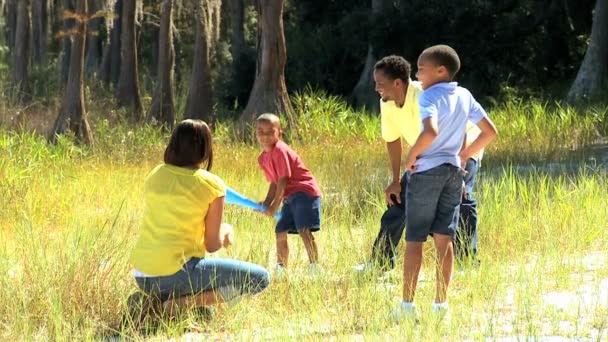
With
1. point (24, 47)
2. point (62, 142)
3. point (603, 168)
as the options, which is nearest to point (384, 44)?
point (24, 47)

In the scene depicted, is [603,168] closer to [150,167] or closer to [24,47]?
[150,167]

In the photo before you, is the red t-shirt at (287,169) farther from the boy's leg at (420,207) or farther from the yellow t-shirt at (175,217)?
the boy's leg at (420,207)

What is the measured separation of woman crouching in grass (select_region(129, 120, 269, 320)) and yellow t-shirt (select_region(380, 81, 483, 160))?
3.95 feet

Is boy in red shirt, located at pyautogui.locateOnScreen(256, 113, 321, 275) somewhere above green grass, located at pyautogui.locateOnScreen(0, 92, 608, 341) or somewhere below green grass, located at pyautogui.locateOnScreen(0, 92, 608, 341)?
above

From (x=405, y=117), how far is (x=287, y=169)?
120 centimetres

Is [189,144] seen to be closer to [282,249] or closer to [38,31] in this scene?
[282,249]

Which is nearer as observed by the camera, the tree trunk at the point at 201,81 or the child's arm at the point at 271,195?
the child's arm at the point at 271,195

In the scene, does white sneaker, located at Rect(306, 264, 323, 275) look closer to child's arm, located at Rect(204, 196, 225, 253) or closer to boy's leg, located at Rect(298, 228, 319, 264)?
boy's leg, located at Rect(298, 228, 319, 264)

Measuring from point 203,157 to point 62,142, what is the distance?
10.3 m

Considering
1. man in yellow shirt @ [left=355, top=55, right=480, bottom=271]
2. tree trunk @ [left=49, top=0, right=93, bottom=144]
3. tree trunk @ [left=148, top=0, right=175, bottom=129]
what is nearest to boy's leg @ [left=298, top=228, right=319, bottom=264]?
man in yellow shirt @ [left=355, top=55, right=480, bottom=271]

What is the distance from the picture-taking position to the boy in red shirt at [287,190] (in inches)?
306

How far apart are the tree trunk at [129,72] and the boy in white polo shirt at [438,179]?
69.6 ft

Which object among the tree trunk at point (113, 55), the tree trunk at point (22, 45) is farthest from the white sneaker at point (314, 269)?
the tree trunk at point (113, 55)

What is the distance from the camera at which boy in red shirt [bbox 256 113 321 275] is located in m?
7.78
